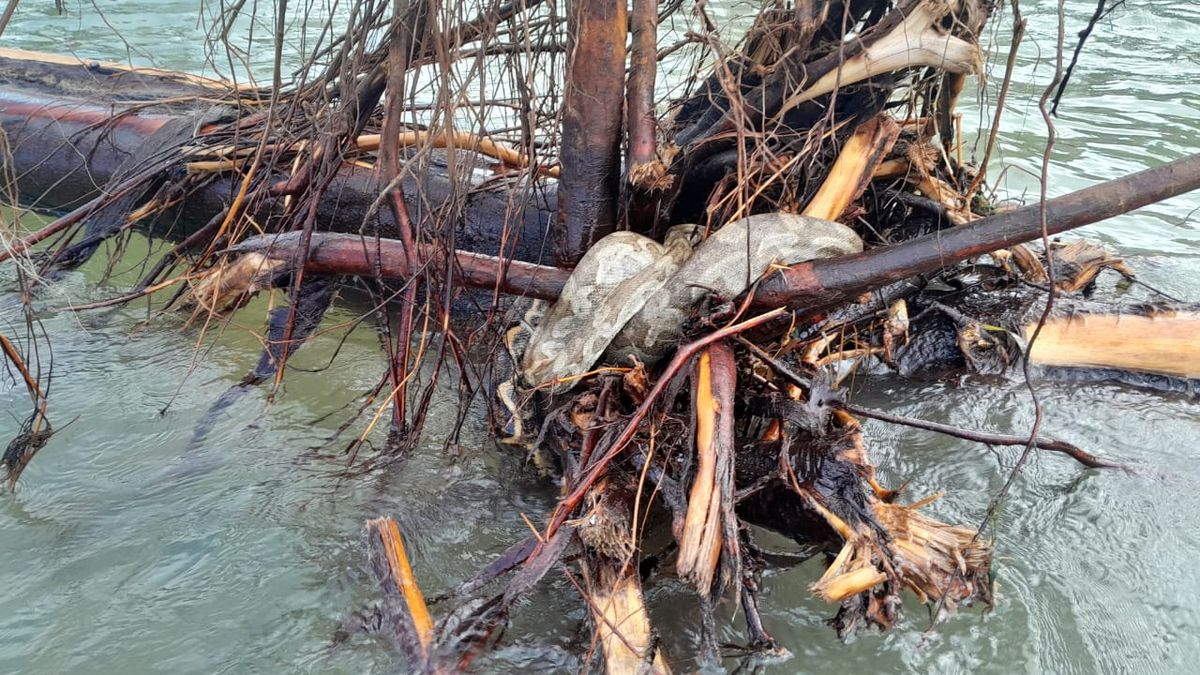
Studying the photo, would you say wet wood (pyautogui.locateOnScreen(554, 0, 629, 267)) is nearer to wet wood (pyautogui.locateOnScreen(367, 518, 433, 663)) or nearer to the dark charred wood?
the dark charred wood

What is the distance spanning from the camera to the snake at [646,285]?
294cm

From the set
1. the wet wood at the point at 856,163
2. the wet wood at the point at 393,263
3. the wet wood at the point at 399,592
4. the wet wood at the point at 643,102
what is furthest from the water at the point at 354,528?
the wet wood at the point at 643,102

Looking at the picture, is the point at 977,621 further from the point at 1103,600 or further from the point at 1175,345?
the point at 1175,345

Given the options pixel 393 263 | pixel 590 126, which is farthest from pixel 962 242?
pixel 393 263

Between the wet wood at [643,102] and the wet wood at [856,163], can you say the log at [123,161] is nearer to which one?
the wet wood at [643,102]

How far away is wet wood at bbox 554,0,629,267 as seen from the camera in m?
3.02

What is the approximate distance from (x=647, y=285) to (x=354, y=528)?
52.5 inches

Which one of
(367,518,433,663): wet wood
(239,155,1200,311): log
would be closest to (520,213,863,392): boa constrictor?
(239,155,1200,311): log

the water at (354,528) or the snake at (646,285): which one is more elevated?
the snake at (646,285)

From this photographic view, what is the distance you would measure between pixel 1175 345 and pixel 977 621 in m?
1.88

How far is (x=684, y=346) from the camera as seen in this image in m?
2.74

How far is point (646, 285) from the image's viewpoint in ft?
10.1

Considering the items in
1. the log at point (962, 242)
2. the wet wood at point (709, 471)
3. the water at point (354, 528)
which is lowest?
the water at point (354, 528)

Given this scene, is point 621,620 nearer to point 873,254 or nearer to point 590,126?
point 873,254
